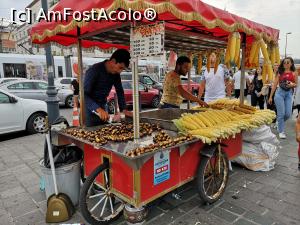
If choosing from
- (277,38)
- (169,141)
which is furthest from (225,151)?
(277,38)

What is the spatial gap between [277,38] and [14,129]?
269 inches

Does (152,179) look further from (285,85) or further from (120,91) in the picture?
(285,85)

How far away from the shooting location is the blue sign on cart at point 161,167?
8.55 feet

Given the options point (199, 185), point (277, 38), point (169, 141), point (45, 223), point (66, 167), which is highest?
point (277, 38)

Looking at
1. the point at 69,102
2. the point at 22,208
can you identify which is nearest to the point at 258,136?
the point at 22,208

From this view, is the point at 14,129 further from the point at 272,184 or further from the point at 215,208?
the point at 272,184

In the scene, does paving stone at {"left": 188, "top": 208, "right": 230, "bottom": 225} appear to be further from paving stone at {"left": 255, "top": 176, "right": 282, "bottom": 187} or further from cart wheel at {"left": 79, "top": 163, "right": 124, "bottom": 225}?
paving stone at {"left": 255, "top": 176, "right": 282, "bottom": 187}

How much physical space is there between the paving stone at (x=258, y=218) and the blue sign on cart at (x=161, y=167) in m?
1.10

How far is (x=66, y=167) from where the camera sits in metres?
3.04

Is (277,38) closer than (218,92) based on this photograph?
Yes

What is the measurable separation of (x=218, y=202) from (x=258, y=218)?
20.8 inches

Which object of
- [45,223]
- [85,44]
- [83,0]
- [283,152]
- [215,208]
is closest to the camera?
→ [83,0]

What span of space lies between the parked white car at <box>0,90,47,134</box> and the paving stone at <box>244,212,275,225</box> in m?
5.47

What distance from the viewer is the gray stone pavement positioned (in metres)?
2.92
